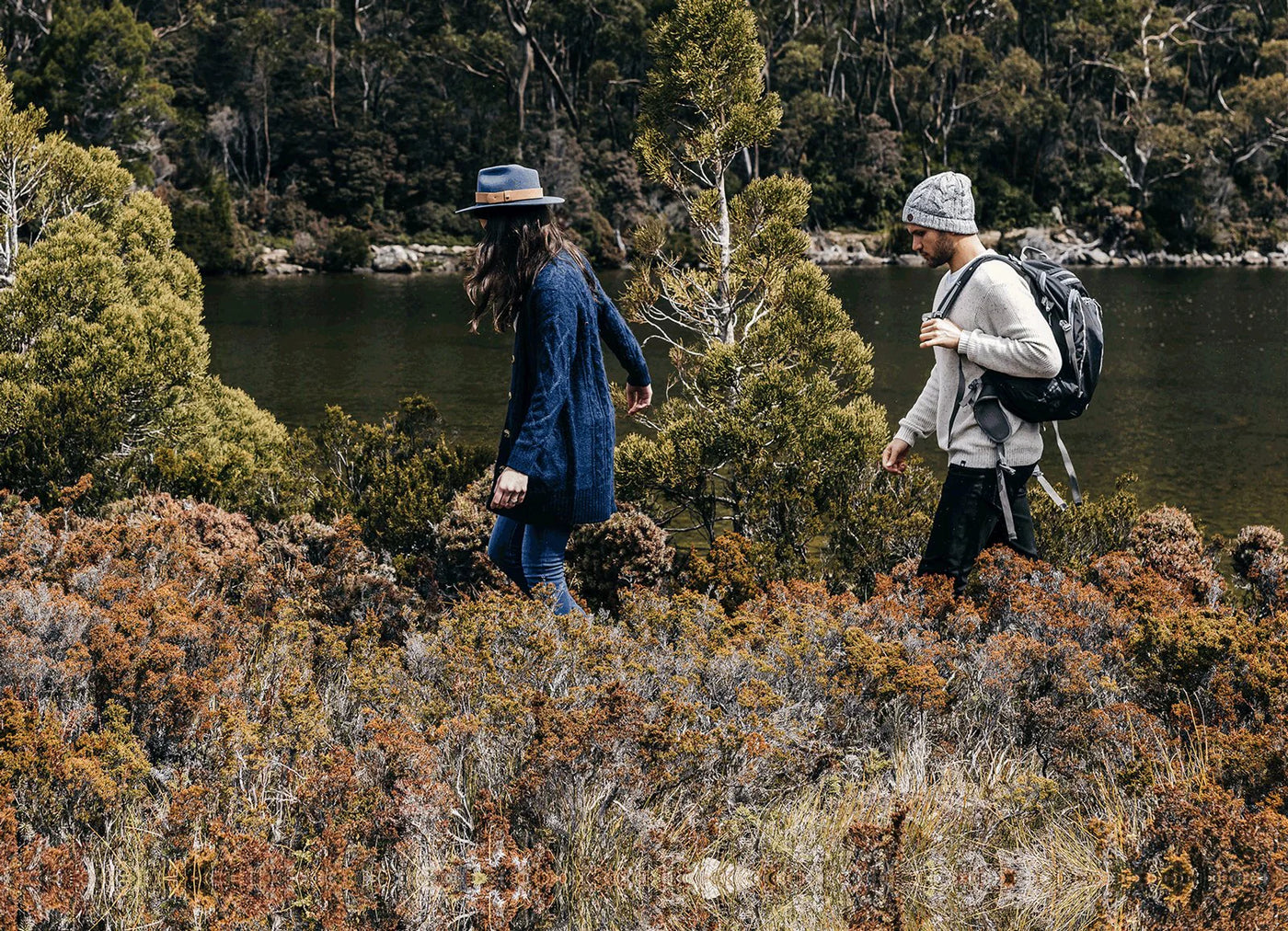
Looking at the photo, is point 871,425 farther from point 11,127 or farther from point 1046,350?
point 11,127

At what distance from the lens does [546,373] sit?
4348mm

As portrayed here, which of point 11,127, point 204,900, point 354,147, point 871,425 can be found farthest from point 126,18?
point 204,900

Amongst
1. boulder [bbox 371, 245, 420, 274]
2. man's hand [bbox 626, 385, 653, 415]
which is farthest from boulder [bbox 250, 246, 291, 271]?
man's hand [bbox 626, 385, 653, 415]

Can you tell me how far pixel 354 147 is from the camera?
59094 mm

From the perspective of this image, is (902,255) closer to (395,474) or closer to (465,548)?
(395,474)

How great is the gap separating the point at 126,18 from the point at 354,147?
13.2 meters

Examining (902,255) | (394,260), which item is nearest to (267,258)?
(394,260)

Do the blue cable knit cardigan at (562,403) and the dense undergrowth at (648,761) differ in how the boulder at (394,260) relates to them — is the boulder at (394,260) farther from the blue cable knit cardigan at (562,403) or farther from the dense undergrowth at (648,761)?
the blue cable knit cardigan at (562,403)

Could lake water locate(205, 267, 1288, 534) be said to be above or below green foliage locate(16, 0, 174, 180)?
below

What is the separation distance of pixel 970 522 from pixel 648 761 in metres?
1.94

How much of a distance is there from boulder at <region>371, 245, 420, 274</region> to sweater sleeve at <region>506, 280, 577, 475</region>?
4788 cm

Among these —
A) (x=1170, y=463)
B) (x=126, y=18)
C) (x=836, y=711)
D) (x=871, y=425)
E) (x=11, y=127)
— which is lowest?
(x=1170, y=463)

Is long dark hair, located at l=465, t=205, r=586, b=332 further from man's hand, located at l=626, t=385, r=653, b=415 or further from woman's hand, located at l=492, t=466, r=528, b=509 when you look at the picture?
man's hand, located at l=626, t=385, r=653, b=415

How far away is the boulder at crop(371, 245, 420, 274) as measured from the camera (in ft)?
167
